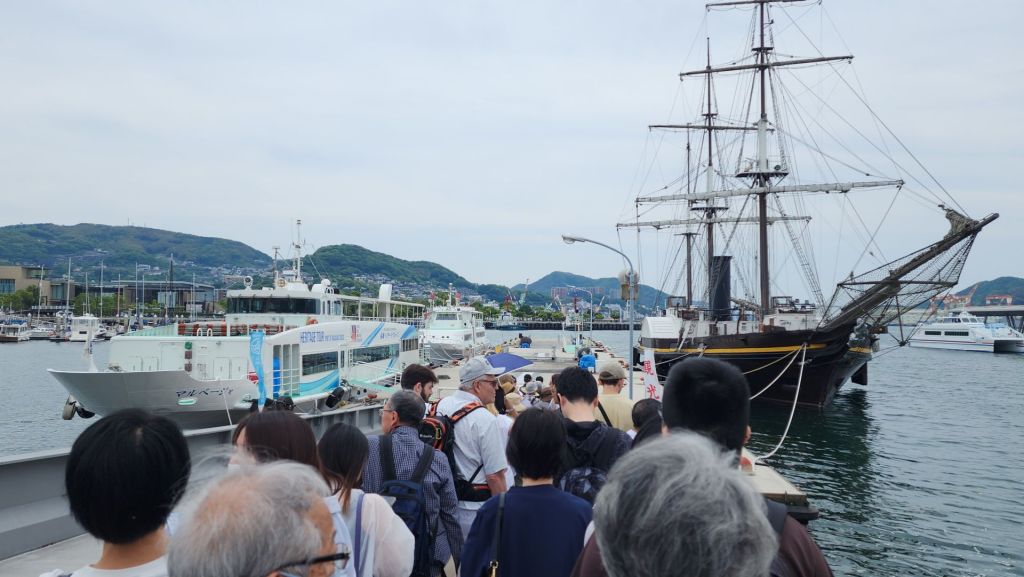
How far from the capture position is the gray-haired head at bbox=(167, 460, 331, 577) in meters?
1.73

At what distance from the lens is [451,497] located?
4426mm

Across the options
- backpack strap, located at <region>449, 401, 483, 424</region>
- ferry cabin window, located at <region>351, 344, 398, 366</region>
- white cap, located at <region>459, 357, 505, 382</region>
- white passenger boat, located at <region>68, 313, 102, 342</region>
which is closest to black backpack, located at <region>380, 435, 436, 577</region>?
backpack strap, located at <region>449, 401, 483, 424</region>

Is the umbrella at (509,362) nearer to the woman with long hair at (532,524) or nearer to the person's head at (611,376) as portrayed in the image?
the person's head at (611,376)

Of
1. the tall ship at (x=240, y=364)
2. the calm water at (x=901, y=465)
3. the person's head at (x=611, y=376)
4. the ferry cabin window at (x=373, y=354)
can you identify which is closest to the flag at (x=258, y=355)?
the tall ship at (x=240, y=364)

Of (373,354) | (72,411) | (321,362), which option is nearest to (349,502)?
(321,362)

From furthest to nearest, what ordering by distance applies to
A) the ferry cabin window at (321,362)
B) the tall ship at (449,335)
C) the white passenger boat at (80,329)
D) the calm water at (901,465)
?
the white passenger boat at (80,329) < the tall ship at (449,335) < the ferry cabin window at (321,362) < the calm water at (901,465)

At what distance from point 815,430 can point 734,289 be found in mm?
34803

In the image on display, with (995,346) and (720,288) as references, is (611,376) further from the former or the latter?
(995,346)

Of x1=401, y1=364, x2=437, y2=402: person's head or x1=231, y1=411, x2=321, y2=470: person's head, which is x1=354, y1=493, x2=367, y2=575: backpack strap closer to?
x1=231, y1=411, x2=321, y2=470: person's head

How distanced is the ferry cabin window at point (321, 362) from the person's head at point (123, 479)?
20.4m

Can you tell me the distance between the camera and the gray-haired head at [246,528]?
1.73m

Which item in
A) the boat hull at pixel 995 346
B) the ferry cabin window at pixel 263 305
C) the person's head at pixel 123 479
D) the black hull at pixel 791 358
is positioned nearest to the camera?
the person's head at pixel 123 479

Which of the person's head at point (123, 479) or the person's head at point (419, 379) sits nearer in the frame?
the person's head at point (123, 479)

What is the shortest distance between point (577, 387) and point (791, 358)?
29.5m
